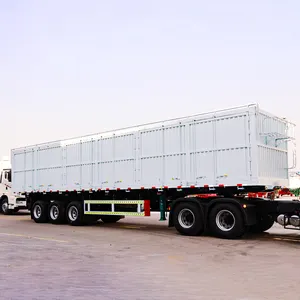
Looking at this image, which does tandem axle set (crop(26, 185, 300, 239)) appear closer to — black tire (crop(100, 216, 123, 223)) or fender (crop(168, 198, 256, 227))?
fender (crop(168, 198, 256, 227))

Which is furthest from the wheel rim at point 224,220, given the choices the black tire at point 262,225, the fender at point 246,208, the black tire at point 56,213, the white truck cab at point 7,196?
the white truck cab at point 7,196

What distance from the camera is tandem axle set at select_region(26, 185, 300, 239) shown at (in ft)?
42.4

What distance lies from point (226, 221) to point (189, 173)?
6.42 feet

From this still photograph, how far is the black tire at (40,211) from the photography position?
1997cm

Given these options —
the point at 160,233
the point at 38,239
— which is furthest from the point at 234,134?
the point at 38,239

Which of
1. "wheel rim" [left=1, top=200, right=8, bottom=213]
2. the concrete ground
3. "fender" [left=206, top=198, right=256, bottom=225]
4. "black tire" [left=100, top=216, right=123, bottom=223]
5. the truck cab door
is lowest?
the concrete ground

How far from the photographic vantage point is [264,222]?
47.4 feet

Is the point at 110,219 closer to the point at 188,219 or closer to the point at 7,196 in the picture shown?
the point at 188,219

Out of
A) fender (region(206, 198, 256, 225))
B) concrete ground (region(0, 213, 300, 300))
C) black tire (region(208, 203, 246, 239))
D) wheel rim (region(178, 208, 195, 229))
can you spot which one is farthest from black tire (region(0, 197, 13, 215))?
fender (region(206, 198, 256, 225))

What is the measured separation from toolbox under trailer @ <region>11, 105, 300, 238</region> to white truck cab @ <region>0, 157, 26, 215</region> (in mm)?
7358

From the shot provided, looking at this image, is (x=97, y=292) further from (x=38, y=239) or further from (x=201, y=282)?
(x=38, y=239)

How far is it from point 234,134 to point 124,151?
486 cm

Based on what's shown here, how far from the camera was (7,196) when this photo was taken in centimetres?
2689

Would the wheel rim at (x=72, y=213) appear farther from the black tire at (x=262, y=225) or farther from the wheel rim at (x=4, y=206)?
the wheel rim at (x=4, y=206)
